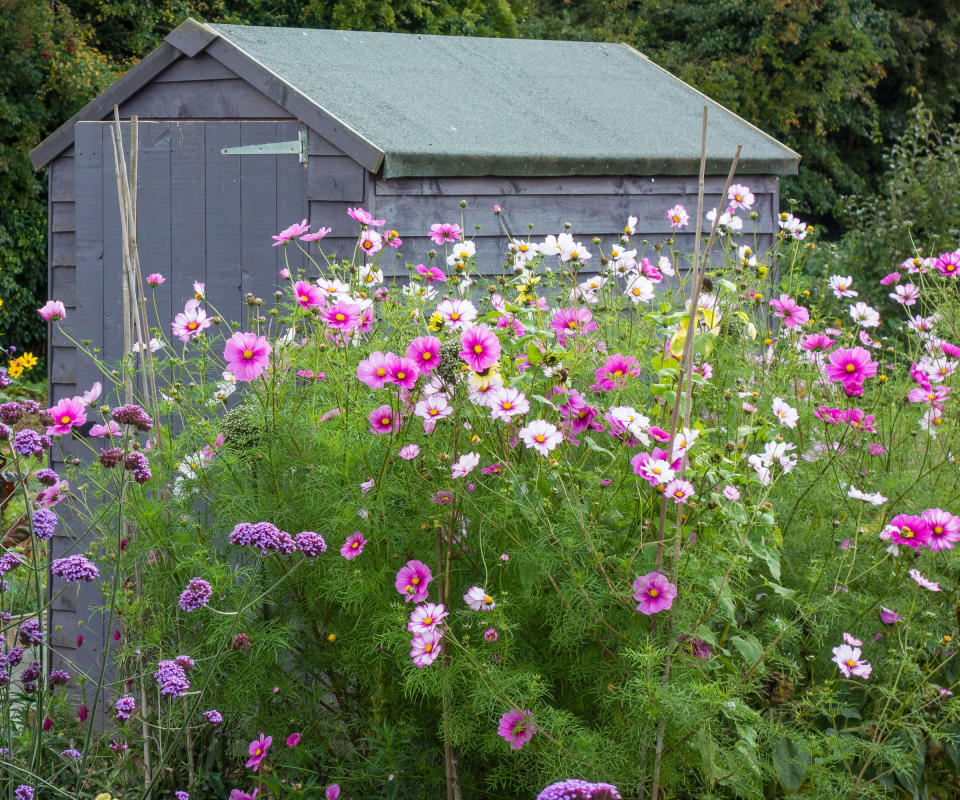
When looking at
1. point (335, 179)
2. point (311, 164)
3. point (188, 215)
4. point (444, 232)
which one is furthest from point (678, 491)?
point (188, 215)

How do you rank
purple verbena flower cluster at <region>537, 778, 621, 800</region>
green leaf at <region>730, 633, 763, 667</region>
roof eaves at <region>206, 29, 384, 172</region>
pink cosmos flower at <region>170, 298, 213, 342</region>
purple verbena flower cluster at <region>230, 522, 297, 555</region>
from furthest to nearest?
roof eaves at <region>206, 29, 384, 172</region> → pink cosmos flower at <region>170, 298, 213, 342</region> → green leaf at <region>730, 633, 763, 667</region> → purple verbena flower cluster at <region>230, 522, 297, 555</region> → purple verbena flower cluster at <region>537, 778, 621, 800</region>

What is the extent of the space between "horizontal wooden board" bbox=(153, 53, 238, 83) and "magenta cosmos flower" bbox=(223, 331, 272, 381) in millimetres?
2491

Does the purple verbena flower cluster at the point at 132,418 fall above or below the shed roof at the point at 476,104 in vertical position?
below

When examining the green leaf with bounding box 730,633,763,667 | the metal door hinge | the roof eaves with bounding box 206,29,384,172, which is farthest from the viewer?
the metal door hinge

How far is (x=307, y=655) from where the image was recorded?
244 cm

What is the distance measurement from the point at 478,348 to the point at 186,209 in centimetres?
272

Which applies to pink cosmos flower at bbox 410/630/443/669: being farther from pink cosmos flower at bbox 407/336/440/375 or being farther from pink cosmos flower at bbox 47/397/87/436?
pink cosmos flower at bbox 47/397/87/436

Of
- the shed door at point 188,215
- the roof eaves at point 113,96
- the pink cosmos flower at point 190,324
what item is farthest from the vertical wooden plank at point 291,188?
the pink cosmos flower at point 190,324

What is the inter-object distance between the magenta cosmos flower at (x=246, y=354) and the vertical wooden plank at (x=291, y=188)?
190 centimetres

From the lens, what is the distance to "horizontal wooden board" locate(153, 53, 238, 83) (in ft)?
14.3

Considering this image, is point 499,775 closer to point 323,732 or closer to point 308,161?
point 323,732

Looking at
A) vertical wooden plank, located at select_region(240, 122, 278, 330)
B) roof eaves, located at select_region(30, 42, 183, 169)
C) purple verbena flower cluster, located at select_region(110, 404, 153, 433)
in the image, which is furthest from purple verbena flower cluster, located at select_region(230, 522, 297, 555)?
roof eaves, located at select_region(30, 42, 183, 169)

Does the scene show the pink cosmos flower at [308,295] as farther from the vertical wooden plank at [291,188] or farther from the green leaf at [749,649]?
the vertical wooden plank at [291,188]

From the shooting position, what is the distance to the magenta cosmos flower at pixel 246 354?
2.16 m
